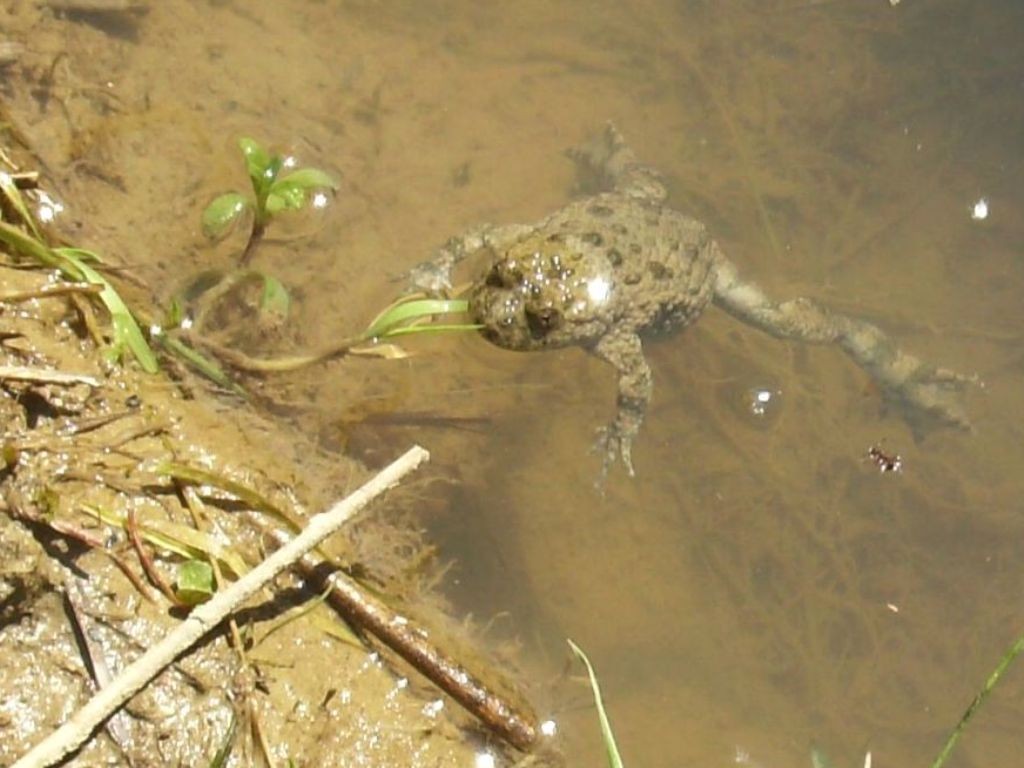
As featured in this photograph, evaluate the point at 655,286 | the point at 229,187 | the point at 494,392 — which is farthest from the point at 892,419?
the point at 229,187

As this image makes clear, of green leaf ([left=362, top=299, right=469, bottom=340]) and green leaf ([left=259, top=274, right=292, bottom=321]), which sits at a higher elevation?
green leaf ([left=362, top=299, right=469, bottom=340])

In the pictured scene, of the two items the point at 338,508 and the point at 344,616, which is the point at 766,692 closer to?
the point at 344,616

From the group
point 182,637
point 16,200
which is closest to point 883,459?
point 182,637

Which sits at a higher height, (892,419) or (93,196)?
(93,196)

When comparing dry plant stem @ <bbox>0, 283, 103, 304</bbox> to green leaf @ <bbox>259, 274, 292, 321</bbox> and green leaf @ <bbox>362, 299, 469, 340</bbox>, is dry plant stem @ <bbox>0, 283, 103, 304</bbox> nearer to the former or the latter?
green leaf @ <bbox>259, 274, 292, 321</bbox>

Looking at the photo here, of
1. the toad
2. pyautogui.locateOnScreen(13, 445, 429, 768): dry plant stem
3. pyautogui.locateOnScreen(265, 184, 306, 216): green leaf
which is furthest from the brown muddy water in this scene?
pyautogui.locateOnScreen(13, 445, 429, 768): dry plant stem

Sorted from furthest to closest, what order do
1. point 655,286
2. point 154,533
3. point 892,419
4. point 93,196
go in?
1. point 892,419
2. point 655,286
3. point 93,196
4. point 154,533
